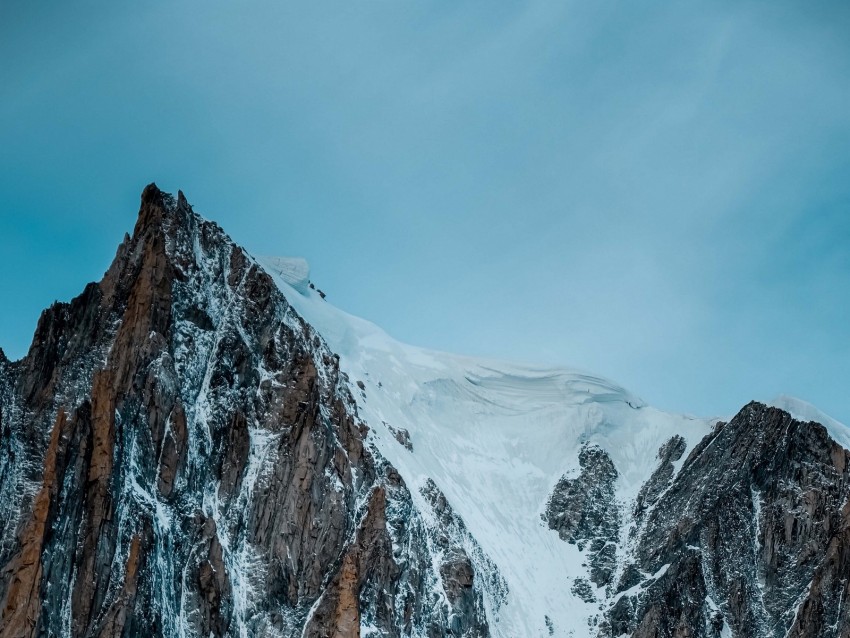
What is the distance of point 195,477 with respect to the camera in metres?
127

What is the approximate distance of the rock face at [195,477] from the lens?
11412 centimetres

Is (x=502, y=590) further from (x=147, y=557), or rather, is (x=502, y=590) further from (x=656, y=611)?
(x=147, y=557)

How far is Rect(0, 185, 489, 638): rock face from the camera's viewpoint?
114 meters

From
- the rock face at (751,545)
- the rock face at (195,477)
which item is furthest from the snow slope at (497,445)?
the rock face at (195,477)

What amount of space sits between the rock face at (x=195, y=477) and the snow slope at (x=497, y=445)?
1335cm

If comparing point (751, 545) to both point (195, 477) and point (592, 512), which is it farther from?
point (195, 477)

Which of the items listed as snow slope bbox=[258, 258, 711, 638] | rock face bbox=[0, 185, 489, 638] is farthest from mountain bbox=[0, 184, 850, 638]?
snow slope bbox=[258, 258, 711, 638]

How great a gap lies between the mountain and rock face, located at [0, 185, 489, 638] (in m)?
0.23

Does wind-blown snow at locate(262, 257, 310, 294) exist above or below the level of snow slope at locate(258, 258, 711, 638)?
above

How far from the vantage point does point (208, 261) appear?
14038 centimetres

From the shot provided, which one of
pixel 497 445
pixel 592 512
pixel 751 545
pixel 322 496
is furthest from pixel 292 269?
pixel 751 545

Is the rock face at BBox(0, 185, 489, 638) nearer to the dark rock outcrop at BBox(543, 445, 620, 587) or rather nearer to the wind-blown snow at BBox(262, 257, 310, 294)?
the dark rock outcrop at BBox(543, 445, 620, 587)

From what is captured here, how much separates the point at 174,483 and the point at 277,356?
21255 mm

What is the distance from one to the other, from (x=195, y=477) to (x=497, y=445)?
6975cm
